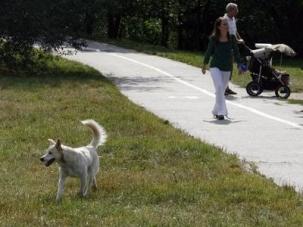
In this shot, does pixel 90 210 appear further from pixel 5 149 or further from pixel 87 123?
pixel 5 149

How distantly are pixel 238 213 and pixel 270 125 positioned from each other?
637 cm

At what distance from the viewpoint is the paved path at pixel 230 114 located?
10.1 meters

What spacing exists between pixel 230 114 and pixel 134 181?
6.65m

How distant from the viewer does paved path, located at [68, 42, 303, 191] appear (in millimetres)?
10094

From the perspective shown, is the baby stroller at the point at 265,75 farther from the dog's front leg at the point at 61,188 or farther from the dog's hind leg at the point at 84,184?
the dog's front leg at the point at 61,188

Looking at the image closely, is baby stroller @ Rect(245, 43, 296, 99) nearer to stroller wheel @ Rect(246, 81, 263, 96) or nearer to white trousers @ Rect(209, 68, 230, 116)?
stroller wheel @ Rect(246, 81, 263, 96)

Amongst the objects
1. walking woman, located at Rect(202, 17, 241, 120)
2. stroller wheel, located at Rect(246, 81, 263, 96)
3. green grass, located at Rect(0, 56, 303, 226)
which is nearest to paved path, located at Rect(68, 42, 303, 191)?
stroller wheel, located at Rect(246, 81, 263, 96)

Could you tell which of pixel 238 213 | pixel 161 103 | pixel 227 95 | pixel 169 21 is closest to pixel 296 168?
pixel 238 213

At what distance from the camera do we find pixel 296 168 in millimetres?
9344

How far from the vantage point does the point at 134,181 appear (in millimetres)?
8102

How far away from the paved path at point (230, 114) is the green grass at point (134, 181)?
539 millimetres

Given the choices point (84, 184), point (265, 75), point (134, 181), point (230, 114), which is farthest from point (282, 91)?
point (84, 184)

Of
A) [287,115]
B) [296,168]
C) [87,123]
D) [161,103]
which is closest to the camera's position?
[87,123]

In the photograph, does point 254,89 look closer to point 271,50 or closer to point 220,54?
point 271,50
